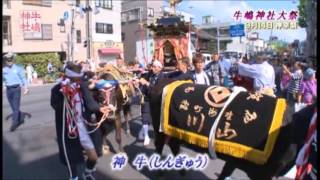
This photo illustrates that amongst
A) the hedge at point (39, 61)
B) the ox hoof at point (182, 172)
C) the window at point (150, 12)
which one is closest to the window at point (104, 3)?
the window at point (150, 12)

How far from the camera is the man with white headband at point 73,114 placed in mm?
4680

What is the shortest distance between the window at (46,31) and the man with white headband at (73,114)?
29810mm

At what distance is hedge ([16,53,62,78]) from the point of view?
2930 centimetres

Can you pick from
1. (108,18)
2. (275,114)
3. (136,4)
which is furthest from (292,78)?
(136,4)

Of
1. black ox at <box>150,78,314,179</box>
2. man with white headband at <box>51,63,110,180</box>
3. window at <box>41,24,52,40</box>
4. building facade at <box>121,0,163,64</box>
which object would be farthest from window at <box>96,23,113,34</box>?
black ox at <box>150,78,314,179</box>

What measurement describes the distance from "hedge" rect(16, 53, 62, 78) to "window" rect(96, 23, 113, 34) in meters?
8.14

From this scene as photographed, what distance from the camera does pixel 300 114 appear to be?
359 centimetres

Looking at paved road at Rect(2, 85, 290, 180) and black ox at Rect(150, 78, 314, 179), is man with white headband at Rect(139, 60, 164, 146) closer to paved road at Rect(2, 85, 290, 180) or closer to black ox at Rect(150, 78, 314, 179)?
paved road at Rect(2, 85, 290, 180)

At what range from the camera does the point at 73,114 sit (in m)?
4.69

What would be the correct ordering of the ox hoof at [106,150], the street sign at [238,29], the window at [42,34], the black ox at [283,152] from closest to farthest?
the black ox at [283,152] < the ox hoof at [106,150] < the street sign at [238,29] < the window at [42,34]

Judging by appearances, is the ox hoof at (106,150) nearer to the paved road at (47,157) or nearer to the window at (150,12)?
the paved road at (47,157)

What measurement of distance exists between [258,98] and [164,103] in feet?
4.05

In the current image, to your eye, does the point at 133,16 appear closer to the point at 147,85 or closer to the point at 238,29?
the point at 238,29

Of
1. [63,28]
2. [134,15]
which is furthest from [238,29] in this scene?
[134,15]
